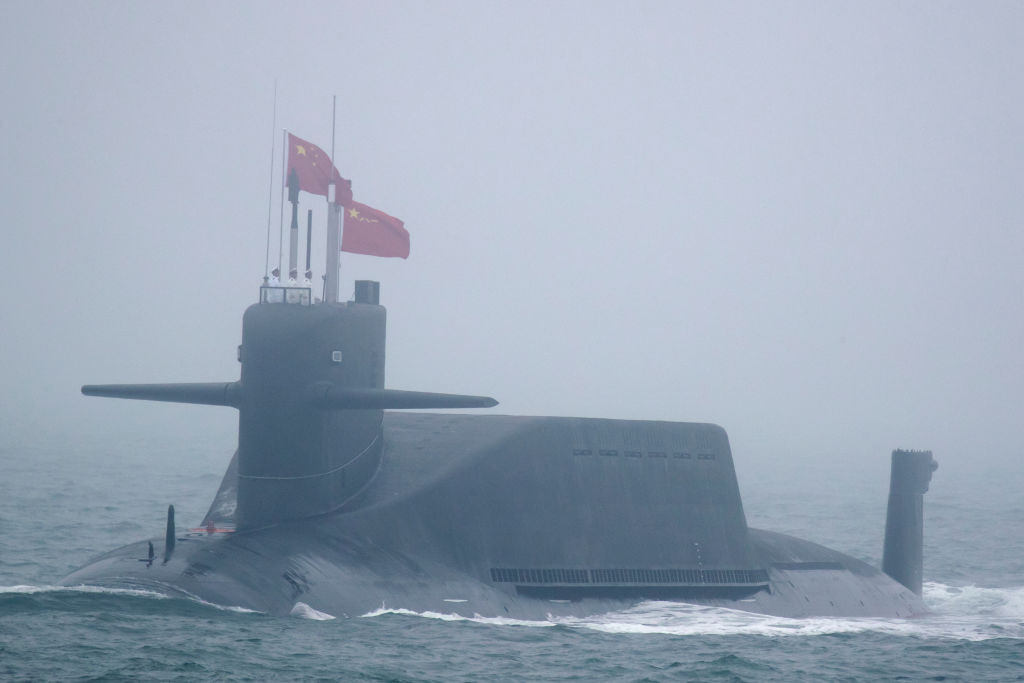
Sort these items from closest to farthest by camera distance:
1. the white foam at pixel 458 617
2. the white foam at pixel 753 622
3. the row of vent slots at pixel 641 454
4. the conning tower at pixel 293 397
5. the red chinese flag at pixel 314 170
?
1. the white foam at pixel 458 617
2. the conning tower at pixel 293 397
3. the white foam at pixel 753 622
4. the red chinese flag at pixel 314 170
5. the row of vent slots at pixel 641 454

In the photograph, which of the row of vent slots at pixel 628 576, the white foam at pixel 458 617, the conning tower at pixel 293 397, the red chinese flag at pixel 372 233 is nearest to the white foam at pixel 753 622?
the white foam at pixel 458 617

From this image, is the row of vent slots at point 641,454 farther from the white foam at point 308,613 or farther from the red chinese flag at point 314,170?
the white foam at point 308,613

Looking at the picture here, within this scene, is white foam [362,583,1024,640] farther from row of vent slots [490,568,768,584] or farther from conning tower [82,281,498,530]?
conning tower [82,281,498,530]

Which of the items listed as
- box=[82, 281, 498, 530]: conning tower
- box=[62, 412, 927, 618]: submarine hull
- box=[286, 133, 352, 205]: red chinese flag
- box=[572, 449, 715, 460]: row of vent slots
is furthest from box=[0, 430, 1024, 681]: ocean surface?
box=[286, 133, 352, 205]: red chinese flag

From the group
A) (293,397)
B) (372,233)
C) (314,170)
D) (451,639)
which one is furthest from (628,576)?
(314,170)

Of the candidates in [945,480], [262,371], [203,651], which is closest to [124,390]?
[262,371]

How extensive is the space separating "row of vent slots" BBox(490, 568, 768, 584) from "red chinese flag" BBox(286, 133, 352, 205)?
5.71m

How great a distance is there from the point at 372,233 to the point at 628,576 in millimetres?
6287

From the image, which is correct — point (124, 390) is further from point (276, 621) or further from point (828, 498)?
point (828, 498)

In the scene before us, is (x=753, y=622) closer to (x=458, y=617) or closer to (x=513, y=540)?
(x=513, y=540)

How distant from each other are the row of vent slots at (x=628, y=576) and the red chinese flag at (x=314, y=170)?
571cm

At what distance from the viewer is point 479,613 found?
1778cm

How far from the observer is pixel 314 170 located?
61.5ft

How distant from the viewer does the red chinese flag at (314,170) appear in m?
18.5
